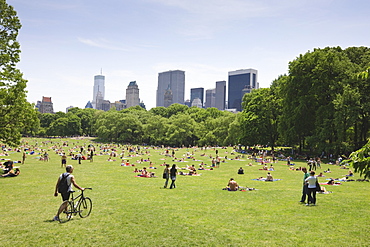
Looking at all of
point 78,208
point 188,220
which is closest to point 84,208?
point 78,208

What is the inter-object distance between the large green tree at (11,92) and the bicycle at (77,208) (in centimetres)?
1416

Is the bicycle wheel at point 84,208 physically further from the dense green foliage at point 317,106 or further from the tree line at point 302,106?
the dense green foliage at point 317,106

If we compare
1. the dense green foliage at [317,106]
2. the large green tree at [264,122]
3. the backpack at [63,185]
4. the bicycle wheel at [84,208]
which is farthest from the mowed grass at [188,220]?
the large green tree at [264,122]

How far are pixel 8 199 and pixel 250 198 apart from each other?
11688 millimetres

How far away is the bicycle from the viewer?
10656mm

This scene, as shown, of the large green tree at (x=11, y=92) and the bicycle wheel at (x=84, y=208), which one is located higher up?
the large green tree at (x=11, y=92)

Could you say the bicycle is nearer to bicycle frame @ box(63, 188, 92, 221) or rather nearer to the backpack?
bicycle frame @ box(63, 188, 92, 221)

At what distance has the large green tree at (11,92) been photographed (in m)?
21.1

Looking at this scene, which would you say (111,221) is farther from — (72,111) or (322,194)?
(72,111)

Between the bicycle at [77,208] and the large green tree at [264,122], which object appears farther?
the large green tree at [264,122]

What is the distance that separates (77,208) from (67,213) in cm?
43

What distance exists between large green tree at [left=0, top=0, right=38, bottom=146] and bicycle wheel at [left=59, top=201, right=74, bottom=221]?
46.9 feet

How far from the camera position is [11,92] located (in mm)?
22016

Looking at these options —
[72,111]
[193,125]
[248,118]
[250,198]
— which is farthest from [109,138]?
[250,198]
